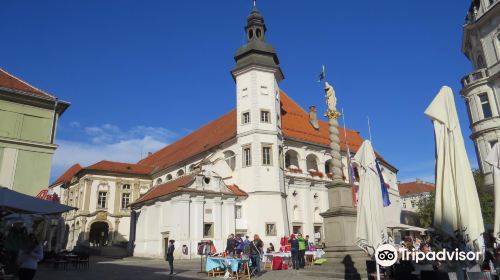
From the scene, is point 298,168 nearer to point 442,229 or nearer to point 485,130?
point 485,130

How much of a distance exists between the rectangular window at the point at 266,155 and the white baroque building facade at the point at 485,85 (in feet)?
48.5

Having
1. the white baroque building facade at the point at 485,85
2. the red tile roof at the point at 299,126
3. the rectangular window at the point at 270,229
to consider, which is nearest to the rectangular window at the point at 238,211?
the rectangular window at the point at 270,229

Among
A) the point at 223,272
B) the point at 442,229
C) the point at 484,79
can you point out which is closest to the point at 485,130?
the point at 484,79

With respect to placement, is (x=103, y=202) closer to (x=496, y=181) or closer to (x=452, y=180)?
(x=496, y=181)

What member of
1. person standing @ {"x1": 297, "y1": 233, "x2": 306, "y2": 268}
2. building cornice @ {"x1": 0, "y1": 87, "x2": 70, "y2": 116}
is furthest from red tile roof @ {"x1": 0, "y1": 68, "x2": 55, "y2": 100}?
person standing @ {"x1": 297, "y1": 233, "x2": 306, "y2": 268}

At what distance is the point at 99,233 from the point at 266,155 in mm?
24054

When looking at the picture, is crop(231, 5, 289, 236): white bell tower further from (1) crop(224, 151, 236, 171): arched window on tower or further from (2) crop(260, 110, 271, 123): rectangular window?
(1) crop(224, 151, 236, 171): arched window on tower

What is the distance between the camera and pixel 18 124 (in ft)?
73.4

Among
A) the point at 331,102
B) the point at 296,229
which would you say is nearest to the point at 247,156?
the point at 296,229

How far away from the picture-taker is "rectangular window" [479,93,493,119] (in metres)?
26.2

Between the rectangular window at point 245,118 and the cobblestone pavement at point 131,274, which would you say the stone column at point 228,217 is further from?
the cobblestone pavement at point 131,274

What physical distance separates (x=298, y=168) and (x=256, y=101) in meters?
7.15

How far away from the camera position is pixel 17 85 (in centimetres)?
2348

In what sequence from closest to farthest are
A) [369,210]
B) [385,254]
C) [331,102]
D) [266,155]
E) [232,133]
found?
[385,254] < [369,210] < [331,102] < [266,155] < [232,133]
